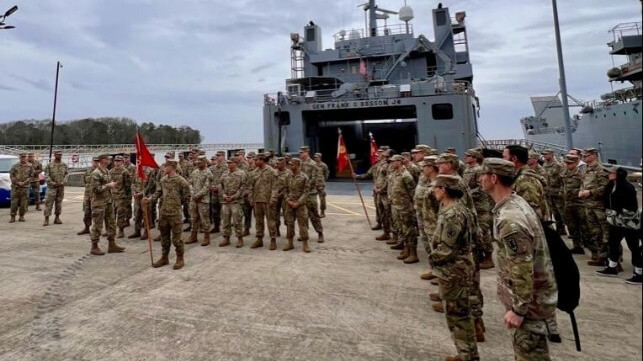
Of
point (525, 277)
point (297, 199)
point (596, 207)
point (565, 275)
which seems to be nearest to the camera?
point (525, 277)

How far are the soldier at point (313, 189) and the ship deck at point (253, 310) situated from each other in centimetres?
81

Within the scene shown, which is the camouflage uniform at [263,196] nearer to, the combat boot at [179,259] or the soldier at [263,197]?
the soldier at [263,197]

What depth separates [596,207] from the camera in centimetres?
496

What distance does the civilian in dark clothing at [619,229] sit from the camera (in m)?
4.24

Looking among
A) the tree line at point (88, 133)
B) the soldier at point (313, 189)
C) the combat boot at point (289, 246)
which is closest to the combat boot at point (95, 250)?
the combat boot at point (289, 246)

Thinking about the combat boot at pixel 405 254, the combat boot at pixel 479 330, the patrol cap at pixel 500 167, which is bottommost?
the combat boot at pixel 479 330

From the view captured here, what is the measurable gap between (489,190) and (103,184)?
6.05 m

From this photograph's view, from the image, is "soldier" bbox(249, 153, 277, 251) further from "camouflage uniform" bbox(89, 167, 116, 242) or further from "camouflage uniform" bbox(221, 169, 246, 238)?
"camouflage uniform" bbox(89, 167, 116, 242)

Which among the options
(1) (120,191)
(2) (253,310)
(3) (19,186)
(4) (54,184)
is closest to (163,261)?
(2) (253,310)

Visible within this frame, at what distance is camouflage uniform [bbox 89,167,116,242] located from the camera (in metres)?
6.04

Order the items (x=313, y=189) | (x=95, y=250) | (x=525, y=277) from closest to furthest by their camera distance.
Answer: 1. (x=525, y=277)
2. (x=95, y=250)
3. (x=313, y=189)

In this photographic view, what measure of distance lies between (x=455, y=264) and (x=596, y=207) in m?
3.62

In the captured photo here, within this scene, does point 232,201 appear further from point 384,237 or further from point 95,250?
point 384,237

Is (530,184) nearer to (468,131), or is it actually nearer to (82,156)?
(468,131)
